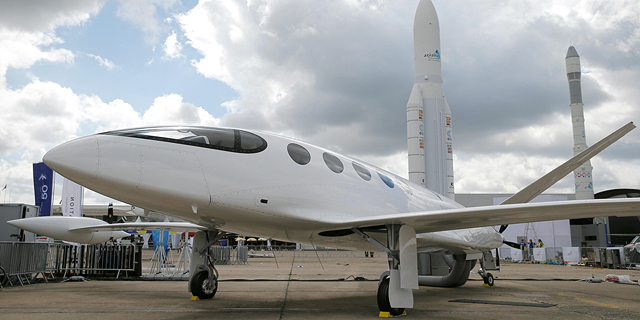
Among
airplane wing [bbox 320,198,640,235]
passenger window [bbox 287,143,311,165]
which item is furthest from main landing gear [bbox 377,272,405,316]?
passenger window [bbox 287,143,311,165]

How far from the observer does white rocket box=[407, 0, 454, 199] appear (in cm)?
3089

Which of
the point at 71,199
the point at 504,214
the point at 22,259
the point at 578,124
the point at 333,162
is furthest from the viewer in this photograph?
the point at 578,124

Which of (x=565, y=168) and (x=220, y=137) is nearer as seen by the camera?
(x=220, y=137)

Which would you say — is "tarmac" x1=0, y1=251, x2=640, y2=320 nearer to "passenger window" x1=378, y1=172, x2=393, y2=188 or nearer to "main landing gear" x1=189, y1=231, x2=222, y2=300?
"main landing gear" x1=189, y1=231, x2=222, y2=300

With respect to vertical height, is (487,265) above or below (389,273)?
below

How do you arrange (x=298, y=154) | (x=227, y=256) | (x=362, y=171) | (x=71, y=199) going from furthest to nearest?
(x=227, y=256)
(x=71, y=199)
(x=362, y=171)
(x=298, y=154)

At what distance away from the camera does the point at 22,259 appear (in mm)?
12391

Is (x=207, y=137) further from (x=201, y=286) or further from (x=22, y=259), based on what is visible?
(x=22, y=259)

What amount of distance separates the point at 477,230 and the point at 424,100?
2214 centimetres

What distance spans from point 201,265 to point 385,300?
13.2ft

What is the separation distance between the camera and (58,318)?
21.4ft

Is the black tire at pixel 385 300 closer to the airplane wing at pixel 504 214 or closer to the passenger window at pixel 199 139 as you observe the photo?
the airplane wing at pixel 504 214

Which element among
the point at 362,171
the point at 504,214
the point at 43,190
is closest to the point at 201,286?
the point at 362,171

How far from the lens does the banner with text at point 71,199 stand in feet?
67.6
